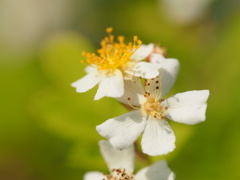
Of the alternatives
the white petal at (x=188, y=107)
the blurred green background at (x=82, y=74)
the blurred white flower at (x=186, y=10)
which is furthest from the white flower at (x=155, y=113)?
the blurred white flower at (x=186, y=10)

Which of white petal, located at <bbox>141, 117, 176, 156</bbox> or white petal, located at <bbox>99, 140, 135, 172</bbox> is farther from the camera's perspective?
white petal, located at <bbox>99, 140, 135, 172</bbox>

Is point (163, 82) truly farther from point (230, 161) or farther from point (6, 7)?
point (6, 7)

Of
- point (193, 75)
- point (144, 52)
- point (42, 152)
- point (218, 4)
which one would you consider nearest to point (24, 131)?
point (42, 152)

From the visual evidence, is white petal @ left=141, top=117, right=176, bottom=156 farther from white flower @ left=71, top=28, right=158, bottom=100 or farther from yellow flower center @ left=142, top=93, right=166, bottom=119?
white flower @ left=71, top=28, right=158, bottom=100

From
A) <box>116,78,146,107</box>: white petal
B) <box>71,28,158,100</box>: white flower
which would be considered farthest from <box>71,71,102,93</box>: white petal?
<box>116,78,146,107</box>: white petal

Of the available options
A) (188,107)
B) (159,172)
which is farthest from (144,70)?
(159,172)

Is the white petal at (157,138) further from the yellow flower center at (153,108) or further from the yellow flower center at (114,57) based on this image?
the yellow flower center at (114,57)

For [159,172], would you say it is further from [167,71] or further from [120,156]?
[167,71]
